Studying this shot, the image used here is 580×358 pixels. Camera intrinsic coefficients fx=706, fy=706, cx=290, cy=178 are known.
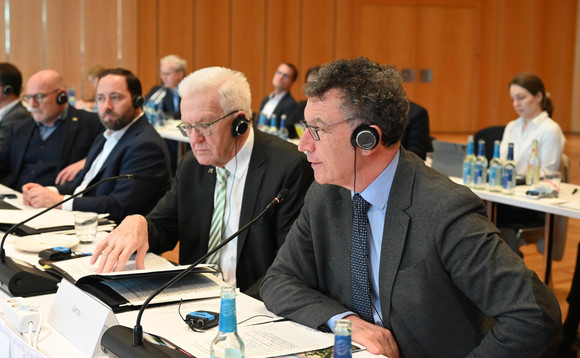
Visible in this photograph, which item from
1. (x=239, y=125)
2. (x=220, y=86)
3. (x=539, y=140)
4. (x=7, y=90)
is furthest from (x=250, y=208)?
(x=7, y=90)

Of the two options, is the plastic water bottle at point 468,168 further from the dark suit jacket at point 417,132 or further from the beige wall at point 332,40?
the beige wall at point 332,40

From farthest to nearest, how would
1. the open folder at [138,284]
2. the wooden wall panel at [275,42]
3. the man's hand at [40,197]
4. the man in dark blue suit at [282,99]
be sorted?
1. the wooden wall panel at [275,42]
2. the man in dark blue suit at [282,99]
3. the man's hand at [40,197]
4. the open folder at [138,284]

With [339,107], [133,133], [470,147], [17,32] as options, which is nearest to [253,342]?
[339,107]

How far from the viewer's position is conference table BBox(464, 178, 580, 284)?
3.84 m

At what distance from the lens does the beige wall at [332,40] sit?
11.2 meters

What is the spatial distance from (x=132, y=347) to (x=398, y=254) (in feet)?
2.26

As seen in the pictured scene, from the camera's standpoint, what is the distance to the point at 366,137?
177 centimetres

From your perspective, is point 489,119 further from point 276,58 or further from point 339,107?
point 339,107

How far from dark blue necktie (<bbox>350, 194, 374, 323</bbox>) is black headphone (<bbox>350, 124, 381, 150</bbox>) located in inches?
7.0

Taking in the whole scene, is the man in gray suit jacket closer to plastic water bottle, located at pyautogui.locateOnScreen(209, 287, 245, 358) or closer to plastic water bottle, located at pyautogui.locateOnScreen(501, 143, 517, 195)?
plastic water bottle, located at pyautogui.locateOnScreen(209, 287, 245, 358)

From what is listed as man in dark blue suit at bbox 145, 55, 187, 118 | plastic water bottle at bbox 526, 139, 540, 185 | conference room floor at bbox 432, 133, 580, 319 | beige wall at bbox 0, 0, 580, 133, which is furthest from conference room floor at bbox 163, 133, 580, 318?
beige wall at bbox 0, 0, 580, 133

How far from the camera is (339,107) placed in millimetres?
1812

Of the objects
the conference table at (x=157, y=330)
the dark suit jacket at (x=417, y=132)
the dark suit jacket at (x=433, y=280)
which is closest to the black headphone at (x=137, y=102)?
the conference table at (x=157, y=330)

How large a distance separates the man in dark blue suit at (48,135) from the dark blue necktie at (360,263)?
321 centimetres
